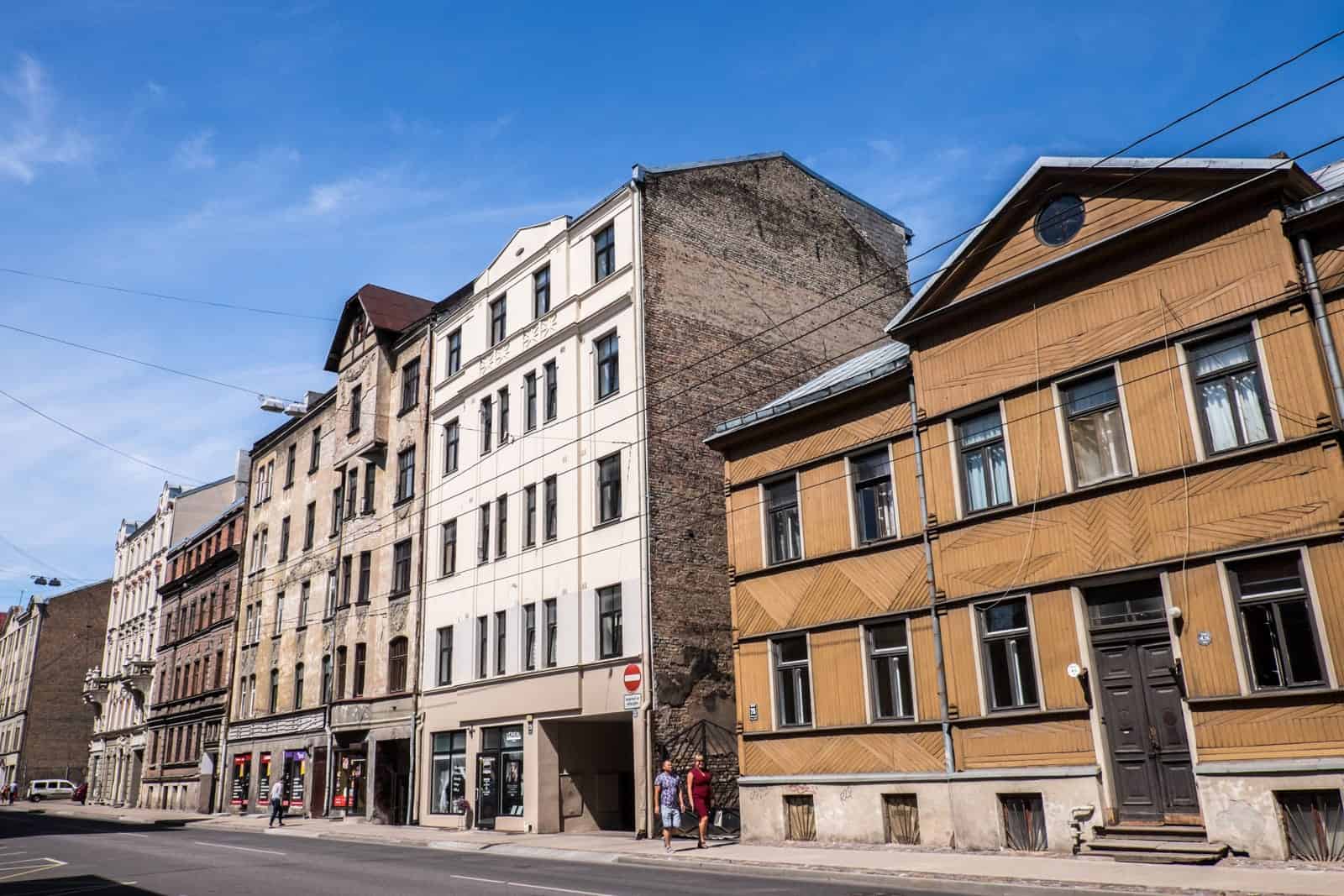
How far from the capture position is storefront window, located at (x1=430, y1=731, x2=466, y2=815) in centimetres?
3155

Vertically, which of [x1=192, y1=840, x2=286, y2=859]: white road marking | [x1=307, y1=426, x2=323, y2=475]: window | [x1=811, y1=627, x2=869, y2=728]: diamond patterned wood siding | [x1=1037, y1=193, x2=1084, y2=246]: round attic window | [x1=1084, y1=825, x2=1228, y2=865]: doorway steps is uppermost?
[x1=307, y1=426, x2=323, y2=475]: window

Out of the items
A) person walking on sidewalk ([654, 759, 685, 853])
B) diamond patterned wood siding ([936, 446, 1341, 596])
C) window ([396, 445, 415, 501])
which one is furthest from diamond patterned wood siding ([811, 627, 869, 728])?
window ([396, 445, 415, 501])

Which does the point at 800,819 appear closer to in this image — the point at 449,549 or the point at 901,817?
the point at 901,817

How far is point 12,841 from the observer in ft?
94.2

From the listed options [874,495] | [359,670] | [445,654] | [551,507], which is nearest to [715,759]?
[551,507]

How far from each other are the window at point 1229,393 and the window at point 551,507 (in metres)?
17.7

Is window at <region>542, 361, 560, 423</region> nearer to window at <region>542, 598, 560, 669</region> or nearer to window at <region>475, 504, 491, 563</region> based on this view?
window at <region>475, 504, 491, 563</region>

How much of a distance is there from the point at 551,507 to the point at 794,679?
10533 millimetres

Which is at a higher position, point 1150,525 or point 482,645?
point 482,645

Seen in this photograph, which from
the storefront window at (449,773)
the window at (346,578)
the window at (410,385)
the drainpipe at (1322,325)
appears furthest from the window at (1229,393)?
the window at (346,578)

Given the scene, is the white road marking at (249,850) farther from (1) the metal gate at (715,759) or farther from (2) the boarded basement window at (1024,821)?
(2) the boarded basement window at (1024,821)

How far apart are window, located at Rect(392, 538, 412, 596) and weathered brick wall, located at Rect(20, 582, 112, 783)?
56.4 m

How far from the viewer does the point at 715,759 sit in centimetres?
2603

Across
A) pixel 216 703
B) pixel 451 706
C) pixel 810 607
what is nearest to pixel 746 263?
pixel 810 607
